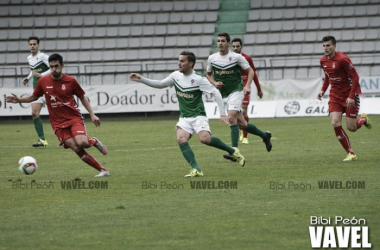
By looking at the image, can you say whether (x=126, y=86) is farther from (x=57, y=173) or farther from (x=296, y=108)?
(x=57, y=173)

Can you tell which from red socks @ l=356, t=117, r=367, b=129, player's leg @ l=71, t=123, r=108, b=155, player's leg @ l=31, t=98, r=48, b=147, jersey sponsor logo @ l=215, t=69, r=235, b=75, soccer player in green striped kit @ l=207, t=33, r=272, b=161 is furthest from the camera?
player's leg @ l=31, t=98, r=48, b=147

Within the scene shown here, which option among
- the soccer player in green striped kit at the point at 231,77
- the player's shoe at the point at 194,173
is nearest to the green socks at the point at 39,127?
the soccer player in green striped kit at the point at 231,77

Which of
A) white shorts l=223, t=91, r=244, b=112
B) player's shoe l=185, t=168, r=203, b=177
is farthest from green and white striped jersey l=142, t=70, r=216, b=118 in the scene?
white shorts l=223, t=91, r=244, b=112

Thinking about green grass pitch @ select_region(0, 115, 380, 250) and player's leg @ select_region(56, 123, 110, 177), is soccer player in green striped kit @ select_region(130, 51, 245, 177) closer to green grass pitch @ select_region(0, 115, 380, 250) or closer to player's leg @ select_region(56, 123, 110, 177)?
green grass pitch @ select_region(0, 115, 380, 250)

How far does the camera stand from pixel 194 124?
10758 mm

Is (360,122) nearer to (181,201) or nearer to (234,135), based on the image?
(234,135)

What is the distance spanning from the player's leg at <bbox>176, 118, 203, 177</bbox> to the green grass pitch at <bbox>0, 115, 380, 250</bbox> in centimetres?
27

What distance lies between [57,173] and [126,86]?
54.2 feet

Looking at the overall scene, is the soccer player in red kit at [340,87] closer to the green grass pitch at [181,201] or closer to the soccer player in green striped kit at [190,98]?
the green grass pitch at [181,201]

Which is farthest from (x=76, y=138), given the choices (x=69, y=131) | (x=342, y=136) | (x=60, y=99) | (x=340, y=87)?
(x=340, y=87)

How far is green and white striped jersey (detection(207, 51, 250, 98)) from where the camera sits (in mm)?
13125

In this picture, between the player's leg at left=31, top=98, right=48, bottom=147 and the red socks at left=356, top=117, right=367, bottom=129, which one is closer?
the red socks at left=356, top=117, right=367, bottom=129

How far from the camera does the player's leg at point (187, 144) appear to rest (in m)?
10.5

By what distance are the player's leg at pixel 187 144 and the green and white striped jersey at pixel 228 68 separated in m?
2.68
